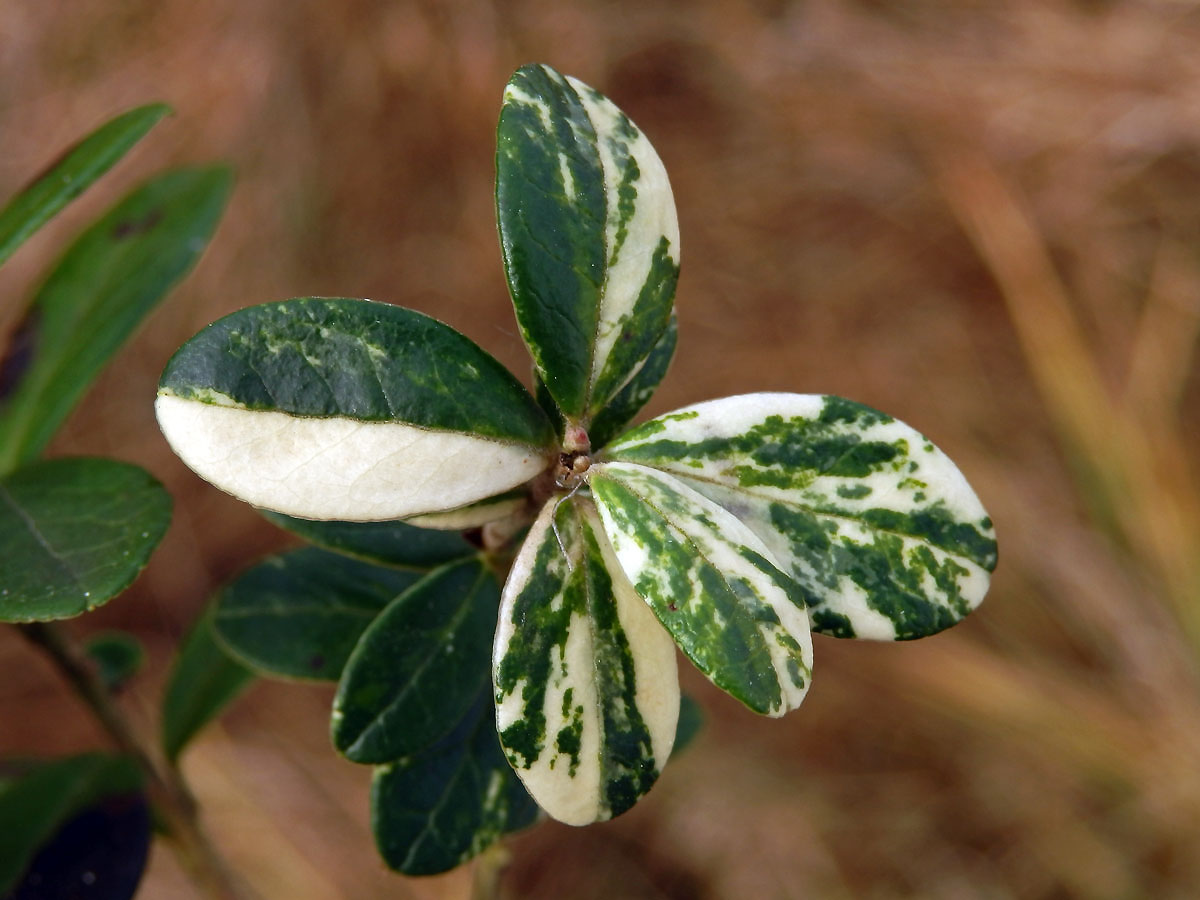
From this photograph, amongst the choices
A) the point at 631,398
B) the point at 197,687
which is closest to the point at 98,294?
the point at 197,687

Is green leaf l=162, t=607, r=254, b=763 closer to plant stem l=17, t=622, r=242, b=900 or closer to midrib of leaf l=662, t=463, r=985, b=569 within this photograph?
plant stem l=17, t=622, r=242, b=900

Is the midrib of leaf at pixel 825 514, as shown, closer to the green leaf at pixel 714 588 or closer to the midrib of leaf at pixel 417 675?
the green leaf at pixel 714 588

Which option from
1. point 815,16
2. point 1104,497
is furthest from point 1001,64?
point 1104,497

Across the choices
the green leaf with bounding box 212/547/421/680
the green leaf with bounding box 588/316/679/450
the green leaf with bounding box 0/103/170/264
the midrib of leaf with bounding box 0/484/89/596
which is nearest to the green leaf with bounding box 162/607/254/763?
the green leaf with bounding box 212/547/421/680

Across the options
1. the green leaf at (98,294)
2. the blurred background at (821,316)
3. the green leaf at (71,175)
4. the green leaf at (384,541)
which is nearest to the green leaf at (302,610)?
the green leaf at (384,541)

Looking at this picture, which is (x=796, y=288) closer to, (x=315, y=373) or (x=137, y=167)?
(x=137, y=167)
